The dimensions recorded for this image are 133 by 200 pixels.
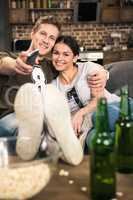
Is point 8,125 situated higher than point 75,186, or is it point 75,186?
point 75,186

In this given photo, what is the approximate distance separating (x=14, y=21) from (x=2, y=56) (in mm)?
4467

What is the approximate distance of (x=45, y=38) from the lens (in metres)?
2.42

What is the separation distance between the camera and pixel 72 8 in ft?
22.8

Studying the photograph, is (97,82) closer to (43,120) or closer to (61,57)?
(61,57)

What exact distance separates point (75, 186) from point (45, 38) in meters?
1.33

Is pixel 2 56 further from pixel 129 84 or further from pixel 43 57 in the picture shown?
pixel 129 84

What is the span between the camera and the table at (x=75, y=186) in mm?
1205

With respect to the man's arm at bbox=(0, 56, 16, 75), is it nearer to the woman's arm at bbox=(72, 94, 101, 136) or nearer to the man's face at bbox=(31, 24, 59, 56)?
the man's face at bbox=(31, 24, 59, 56)

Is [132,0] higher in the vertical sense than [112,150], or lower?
higher

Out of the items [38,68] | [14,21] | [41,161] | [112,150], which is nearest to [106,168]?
[112,150]

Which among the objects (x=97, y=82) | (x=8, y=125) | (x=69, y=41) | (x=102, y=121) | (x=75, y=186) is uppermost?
(x=69, y=41)

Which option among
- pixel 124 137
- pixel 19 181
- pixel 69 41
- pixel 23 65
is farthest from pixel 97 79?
pixel 19 181

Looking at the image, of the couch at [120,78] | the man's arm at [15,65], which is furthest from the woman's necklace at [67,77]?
the couch at [120,78]

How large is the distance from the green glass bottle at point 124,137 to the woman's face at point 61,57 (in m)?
1.00
